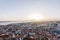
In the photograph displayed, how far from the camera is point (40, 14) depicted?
1.71 meters

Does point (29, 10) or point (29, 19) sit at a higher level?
point (29, 10)

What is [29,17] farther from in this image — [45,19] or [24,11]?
[45,19]

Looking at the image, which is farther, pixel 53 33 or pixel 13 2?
pixel 13 2

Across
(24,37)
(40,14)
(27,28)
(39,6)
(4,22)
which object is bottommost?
(24,37)

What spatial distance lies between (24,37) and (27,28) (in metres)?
0.15

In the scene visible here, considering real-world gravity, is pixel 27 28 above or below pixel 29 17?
below

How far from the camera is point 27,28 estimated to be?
170 cm

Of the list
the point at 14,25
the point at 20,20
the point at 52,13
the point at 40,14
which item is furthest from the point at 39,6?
the point at 14,25

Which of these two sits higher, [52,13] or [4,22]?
[52,13]

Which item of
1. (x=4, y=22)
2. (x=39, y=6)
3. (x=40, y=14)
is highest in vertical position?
(x=39, y=6)

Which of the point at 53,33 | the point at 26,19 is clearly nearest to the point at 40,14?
the point at 26,19

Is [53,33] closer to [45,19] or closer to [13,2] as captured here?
[45,19]

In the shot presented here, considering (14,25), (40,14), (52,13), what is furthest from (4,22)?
(52,13)

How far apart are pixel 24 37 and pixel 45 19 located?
0.45 meters
